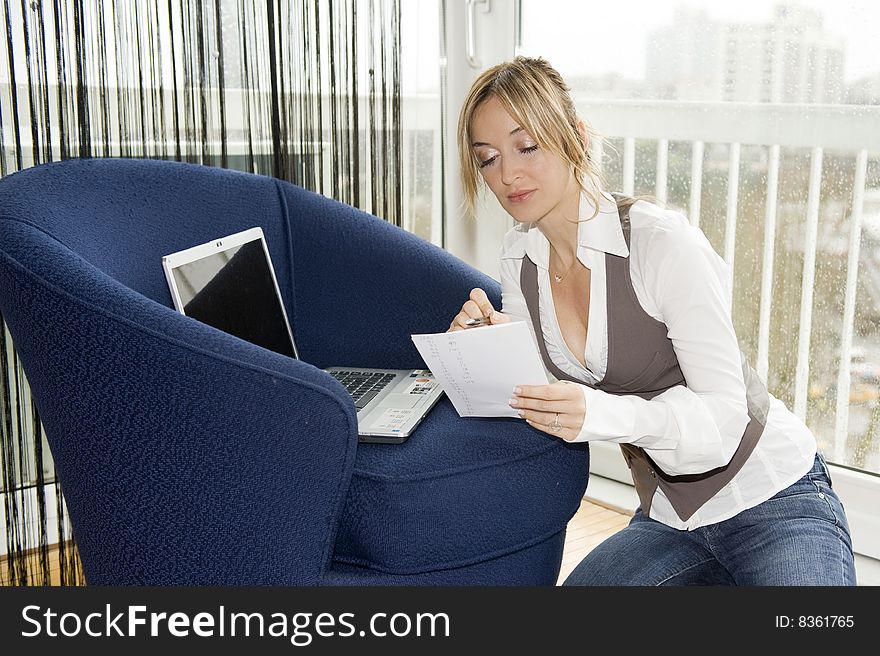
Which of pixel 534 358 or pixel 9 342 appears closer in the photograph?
pixel 534 358

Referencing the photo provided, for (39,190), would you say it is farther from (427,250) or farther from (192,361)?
(427,250)

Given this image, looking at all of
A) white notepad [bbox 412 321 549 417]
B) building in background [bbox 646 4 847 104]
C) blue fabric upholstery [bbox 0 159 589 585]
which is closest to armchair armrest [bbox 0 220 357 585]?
blue fabric upholstery [bbox 0 159 589 585]

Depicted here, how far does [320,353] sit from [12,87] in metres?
0.77

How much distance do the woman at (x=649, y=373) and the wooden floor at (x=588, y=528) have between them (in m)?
0.60

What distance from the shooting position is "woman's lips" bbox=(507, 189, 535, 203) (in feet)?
4.77

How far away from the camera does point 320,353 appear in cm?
194

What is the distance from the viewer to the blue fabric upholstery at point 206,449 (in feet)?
3.78

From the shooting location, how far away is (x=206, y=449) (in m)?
1.16

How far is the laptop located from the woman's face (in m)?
0.38

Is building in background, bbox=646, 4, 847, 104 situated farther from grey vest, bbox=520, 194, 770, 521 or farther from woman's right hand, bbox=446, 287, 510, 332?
woman's right hand, bbox=446, 287, 510, 332

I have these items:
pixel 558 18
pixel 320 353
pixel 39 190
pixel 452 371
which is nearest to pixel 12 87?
pixel 39 190

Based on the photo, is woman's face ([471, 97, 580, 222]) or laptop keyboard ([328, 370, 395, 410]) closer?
woman's face ([471, 97, 580, 222])

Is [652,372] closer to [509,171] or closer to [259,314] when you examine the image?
[509,171]

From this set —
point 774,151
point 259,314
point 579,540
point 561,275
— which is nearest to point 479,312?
point 561,275
